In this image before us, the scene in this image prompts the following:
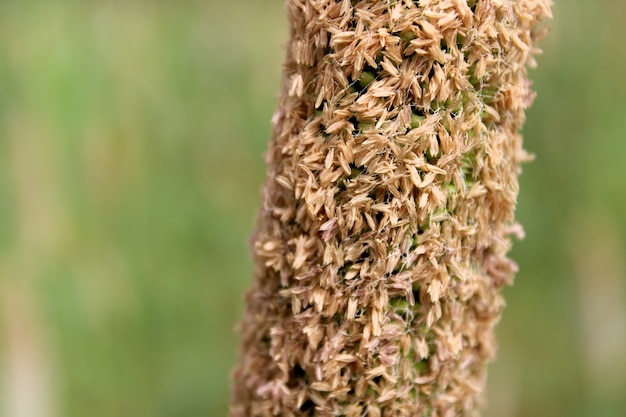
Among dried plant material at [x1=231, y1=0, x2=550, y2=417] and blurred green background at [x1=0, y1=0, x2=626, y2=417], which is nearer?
dried plant material at [x1=231, y1=0, x2=550, y2=417]

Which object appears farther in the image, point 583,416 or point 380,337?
point 583,416

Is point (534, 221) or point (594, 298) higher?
A: point (534, 221)

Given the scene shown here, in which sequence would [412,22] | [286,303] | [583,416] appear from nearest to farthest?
[412,22] → [286,303] → [583,416]

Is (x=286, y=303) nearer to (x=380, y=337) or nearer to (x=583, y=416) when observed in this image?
(x=380, y=337)

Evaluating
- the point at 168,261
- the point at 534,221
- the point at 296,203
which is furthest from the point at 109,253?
the point at 296,203

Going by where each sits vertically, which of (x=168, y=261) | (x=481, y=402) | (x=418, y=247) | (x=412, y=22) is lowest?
(x=481, y=402)
